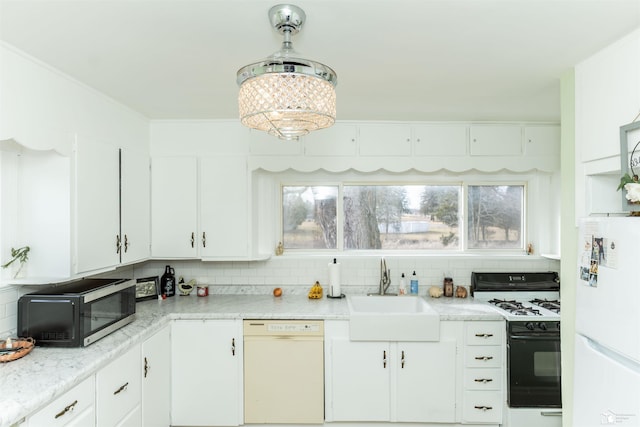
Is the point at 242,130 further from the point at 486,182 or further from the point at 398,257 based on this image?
the point at 486,182

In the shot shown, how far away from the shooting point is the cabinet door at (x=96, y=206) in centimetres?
Result: 224

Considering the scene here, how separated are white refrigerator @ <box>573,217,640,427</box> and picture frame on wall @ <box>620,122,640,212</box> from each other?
12 cm

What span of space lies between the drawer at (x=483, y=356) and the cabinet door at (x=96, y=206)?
257 cm

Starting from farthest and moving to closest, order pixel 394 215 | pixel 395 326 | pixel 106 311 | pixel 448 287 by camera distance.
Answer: pixel 394 215, pixel 448 287, pixel 395 326, pixel 106 311

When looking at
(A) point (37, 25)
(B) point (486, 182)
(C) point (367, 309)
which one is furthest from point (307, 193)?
(A) point (37, 25)

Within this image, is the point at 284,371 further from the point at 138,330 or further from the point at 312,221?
the point at 312,221

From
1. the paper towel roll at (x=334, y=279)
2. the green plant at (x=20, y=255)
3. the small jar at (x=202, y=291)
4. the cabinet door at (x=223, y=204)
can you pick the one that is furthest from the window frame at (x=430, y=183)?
the green plant at (x=20, y=255)

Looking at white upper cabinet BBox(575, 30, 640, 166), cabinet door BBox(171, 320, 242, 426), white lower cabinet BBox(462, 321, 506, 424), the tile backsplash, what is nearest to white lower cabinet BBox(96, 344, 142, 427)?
cabinet door BBox(171, 320, 242, 426)

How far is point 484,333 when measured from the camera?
2.68 metres

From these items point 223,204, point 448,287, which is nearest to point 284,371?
point 223,204

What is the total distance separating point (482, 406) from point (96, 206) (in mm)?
2960

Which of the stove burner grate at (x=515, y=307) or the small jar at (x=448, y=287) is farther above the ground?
the small jar at (x=448, y=287)

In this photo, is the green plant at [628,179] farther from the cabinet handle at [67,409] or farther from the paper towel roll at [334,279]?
the cabinet handle at [67,409]

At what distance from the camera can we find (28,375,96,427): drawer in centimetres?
148
